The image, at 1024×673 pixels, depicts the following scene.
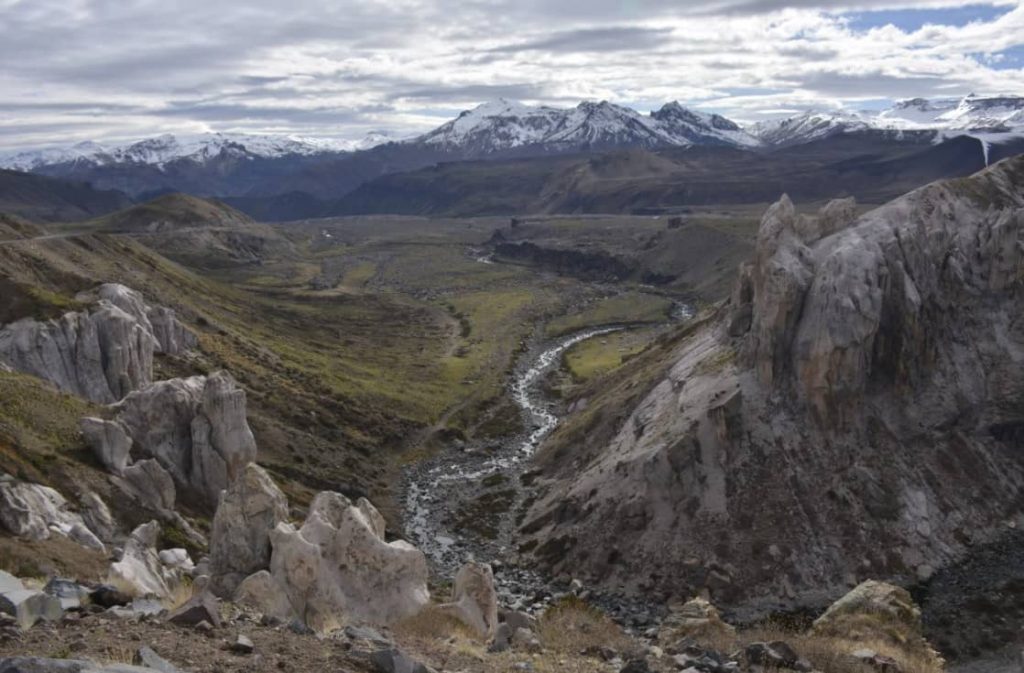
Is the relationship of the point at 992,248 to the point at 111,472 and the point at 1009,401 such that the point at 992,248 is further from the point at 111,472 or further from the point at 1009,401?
the point at 111,472

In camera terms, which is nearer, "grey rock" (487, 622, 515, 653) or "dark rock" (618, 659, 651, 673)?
"dark rock" (618, 659, 651, 673)

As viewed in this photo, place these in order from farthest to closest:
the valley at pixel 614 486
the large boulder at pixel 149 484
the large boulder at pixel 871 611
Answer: the large boulder at pixel 149 484
the large boulder at pixel 871 611
the valley at pixel 614 486

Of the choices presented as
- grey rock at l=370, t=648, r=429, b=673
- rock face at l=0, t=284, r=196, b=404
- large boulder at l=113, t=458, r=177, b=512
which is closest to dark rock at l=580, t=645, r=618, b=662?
grey rock at l=370, t=648, r=429, b=673

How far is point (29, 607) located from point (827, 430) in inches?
2545

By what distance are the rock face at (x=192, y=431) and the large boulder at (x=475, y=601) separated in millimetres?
34034

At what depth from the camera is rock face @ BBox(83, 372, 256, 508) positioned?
67.4m

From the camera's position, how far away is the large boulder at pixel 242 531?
1585 inches

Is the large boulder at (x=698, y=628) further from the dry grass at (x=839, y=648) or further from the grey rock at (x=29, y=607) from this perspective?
the grey rock at (x=29, y=607)

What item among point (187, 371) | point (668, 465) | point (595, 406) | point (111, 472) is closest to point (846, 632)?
point (668, 465)

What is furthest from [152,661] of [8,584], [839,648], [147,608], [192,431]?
[192,431]

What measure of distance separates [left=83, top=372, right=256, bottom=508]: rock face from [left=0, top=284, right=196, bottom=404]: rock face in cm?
1672

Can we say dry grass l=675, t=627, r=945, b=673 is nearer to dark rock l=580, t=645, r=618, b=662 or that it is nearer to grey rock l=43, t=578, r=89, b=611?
dark rock l=580, t=645, r=618, b=662

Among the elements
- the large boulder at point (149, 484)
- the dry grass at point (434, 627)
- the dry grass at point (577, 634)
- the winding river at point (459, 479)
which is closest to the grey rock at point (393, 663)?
the dry grass at point (434, 627)

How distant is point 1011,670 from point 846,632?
20.2 metres
